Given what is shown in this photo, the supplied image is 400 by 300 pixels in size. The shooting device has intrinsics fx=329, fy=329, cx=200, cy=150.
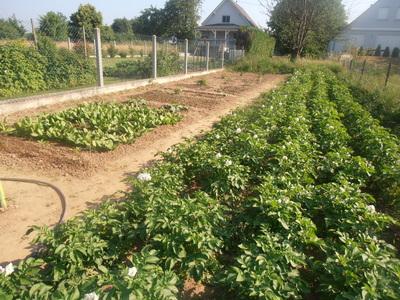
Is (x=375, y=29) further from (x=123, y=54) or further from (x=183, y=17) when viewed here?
(x=123, y=54)

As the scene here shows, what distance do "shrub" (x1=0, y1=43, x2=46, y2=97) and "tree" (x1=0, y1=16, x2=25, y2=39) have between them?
164 centimetres

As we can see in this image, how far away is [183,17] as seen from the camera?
150 feet

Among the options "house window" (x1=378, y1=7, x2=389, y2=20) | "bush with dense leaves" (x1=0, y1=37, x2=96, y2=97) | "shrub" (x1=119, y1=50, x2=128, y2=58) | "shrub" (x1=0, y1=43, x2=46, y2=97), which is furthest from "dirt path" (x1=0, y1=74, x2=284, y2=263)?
"house window" (x1=378, y1=7, x2=389, y2=20)

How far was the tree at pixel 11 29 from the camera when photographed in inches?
462

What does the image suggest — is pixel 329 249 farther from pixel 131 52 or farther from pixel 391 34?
Answer: pixel 391 34

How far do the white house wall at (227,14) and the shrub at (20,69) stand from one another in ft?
129

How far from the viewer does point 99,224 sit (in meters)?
3.11

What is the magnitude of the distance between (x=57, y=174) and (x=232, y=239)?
3.19 meters

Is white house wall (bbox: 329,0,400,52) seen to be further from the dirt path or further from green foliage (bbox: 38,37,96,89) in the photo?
the dirt path

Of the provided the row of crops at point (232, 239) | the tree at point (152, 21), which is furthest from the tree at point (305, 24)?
the row of crops at point (232, 239)

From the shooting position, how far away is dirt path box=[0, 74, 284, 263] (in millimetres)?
3914

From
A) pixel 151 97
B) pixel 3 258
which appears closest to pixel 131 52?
pixel 151 97

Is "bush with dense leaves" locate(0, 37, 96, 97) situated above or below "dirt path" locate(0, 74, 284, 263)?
above

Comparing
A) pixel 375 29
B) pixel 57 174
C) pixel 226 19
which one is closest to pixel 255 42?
pixel 226 19
